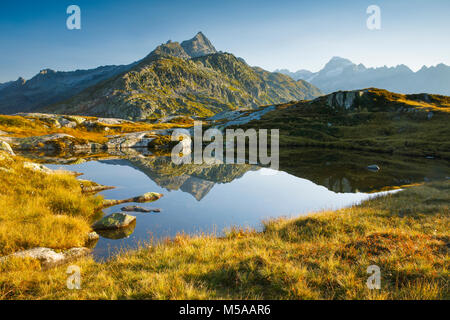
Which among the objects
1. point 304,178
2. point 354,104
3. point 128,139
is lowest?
point 304,178

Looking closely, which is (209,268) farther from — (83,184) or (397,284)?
(83,184)

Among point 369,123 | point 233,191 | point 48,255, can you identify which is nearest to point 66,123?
point 233,191

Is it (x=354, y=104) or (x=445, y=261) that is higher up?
(x=354, y=104)

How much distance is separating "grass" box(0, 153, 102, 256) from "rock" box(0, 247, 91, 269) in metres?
0.72

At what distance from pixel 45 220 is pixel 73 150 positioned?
55.9 meters

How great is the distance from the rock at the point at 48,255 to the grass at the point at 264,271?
0.51 m

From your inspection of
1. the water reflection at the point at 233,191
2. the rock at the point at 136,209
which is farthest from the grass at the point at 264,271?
the rock at the point at 136,209

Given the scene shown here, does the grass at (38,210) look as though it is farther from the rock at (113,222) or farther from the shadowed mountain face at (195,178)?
the shadowed mountain face at (195,178)

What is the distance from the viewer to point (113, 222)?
42.6 ft

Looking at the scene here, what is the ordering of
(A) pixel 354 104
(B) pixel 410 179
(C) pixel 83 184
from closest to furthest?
(C) pixel 83 184, (B) pixel 410 179, (A) pixel 354 104

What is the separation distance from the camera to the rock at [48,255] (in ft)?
27.4

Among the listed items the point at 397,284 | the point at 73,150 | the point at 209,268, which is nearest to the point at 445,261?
the point at 397,284

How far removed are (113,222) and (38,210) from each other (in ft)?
12.5

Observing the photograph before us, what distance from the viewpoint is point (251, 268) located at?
6.76m
